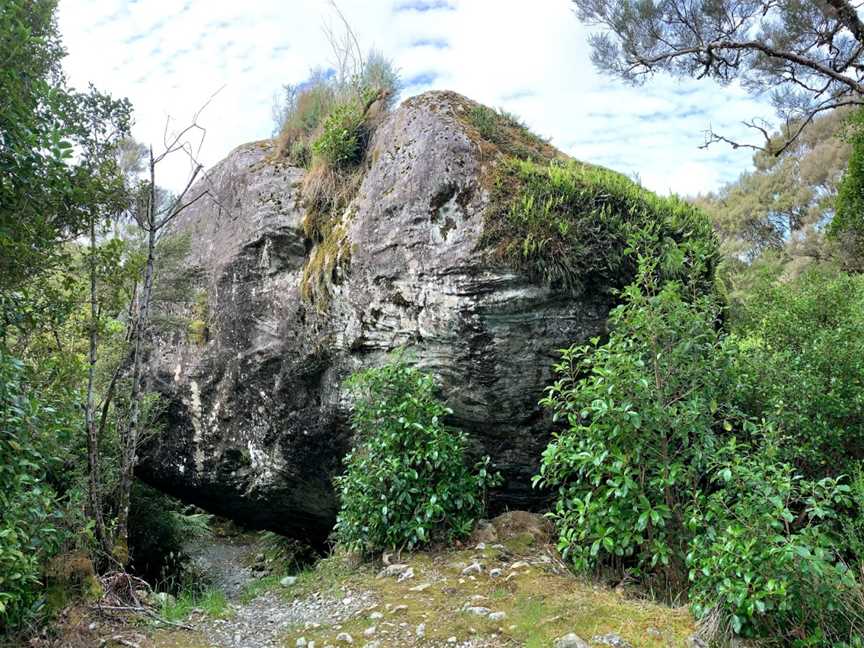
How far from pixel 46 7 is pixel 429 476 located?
504cm

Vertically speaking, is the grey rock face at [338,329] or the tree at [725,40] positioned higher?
the tree at [725,40]

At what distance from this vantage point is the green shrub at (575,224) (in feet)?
21.5

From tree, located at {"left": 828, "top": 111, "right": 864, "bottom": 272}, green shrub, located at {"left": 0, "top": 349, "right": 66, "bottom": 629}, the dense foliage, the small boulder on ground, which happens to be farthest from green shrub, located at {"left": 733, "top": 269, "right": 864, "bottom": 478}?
tree, located at {"left": 828, "top": 111, "right": 864, "bottom": 272}

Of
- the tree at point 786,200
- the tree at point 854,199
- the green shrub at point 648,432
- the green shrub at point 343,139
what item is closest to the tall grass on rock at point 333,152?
the green shrub at point 343,139

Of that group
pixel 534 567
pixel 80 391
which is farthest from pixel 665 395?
pixel 80 391

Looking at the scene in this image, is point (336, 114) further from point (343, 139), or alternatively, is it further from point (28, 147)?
point (28, 147)

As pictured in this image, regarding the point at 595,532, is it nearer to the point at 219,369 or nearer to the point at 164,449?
the point at 219,369

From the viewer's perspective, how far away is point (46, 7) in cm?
454

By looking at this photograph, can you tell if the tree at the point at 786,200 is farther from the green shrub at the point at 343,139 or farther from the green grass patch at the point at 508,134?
the green shrub at the point at 343,139

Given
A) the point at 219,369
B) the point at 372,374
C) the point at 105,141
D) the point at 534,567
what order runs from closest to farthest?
the point at 534,567 < the point at 105,141 < the point at 372,374 < the point at 219,369

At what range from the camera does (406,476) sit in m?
6.29

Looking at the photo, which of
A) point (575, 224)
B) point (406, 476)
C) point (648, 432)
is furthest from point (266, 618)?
point (575, 224)

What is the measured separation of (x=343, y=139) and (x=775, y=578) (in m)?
6.91

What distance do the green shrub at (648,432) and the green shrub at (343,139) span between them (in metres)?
4.75
